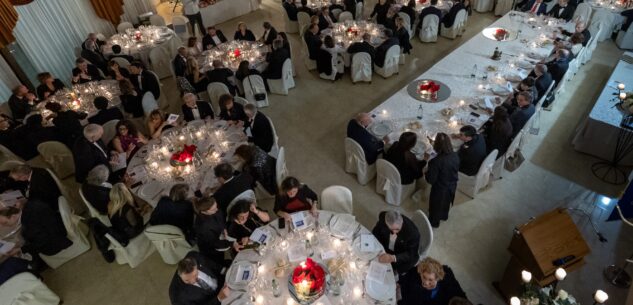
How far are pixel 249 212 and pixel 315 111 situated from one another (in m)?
4.09

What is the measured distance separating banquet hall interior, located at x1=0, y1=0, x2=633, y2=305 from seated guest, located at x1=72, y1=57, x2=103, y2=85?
7 centimetres

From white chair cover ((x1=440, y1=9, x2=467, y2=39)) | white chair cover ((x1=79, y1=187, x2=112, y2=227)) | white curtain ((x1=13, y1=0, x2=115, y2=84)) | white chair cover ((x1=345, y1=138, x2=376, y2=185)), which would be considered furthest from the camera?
white chair cover ((x1=440, y1=9, x2=467, y2=39))

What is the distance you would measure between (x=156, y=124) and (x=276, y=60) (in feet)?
9.88

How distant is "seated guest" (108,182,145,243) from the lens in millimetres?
5102

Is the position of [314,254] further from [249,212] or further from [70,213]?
[70,213]

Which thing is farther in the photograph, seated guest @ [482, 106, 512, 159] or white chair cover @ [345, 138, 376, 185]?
white chair cover @ [345, 138, 376, 185]

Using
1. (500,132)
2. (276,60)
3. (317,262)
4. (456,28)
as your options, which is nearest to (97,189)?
(317,262)

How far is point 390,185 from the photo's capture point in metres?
6.02

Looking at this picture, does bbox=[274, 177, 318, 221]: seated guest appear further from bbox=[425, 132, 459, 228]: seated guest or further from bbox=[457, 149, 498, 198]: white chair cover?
bbox=[457, 149, 498, 198]: white chair cover

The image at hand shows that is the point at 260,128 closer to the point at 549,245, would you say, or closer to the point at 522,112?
the point at 522,112

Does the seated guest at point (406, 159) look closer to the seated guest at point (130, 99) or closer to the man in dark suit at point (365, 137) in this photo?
the man in dark suit at point (365, 137)

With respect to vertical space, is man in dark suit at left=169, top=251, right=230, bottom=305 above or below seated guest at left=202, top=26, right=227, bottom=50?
below

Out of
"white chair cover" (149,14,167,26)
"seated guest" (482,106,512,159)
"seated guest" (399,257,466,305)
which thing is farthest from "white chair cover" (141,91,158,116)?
"seated guest" (482,106,512,159)

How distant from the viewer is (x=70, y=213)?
5586mm
